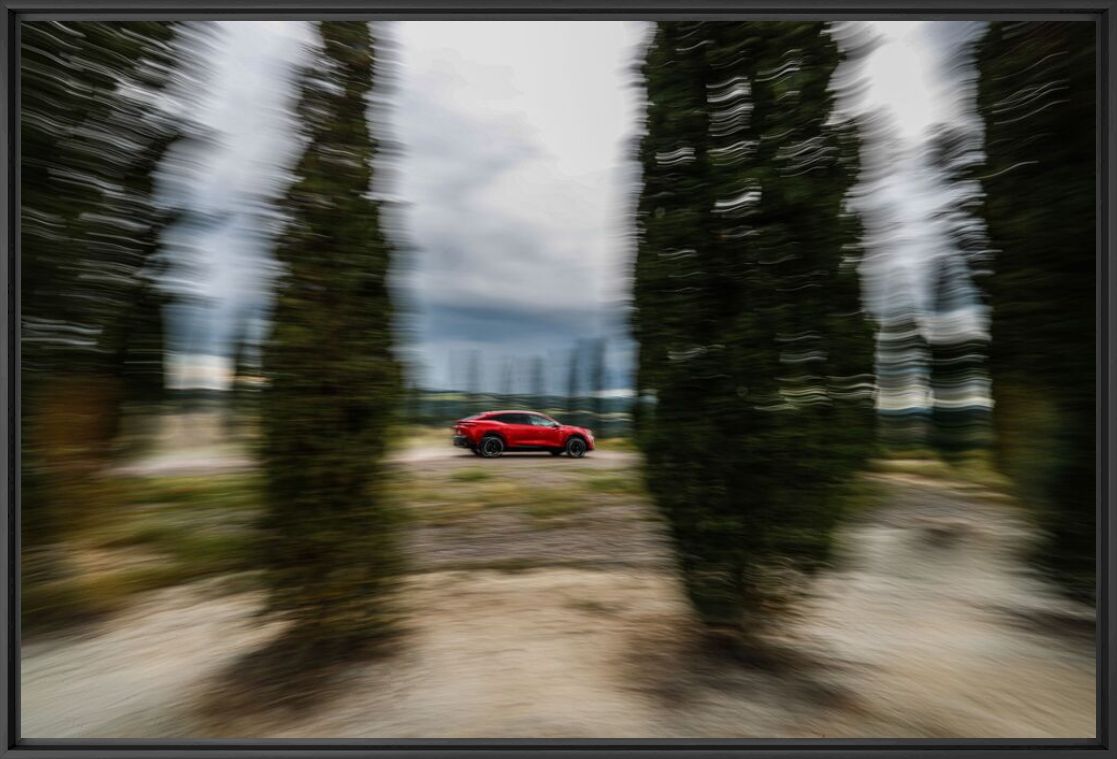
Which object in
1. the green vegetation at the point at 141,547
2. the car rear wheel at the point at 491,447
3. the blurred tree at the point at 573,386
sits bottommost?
the green vegetation at the point at 141,547

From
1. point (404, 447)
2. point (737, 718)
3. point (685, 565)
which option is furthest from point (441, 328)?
point (737, 718)

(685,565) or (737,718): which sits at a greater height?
(685,565)

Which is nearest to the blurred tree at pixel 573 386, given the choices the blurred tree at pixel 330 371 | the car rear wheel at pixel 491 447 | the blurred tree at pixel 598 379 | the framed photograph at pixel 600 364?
the blurred tree at pixel 598 379

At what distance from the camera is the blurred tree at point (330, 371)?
1727 mm

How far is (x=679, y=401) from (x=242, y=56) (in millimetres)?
2615

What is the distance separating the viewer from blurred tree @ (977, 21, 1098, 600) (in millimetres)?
1728

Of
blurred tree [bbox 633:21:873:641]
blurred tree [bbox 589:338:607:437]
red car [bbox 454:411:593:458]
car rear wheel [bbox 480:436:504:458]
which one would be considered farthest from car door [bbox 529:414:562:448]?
blurred tree [bbox 633:21:873:641]

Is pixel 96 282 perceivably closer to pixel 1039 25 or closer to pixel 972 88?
pixel 972 88

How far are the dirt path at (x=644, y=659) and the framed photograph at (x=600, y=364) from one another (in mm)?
16

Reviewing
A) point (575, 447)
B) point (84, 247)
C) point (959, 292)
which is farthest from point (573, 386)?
point (84, 247)

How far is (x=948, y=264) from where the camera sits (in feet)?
6.56

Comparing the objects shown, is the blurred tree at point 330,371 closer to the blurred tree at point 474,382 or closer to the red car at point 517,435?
the blurred tree at point 474,382

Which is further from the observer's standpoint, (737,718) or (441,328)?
(441,328)

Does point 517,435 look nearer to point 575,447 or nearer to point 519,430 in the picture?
point 519,430
